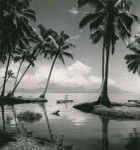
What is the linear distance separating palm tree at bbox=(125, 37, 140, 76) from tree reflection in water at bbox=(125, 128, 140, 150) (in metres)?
39.5

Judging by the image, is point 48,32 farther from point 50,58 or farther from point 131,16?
point 131,16

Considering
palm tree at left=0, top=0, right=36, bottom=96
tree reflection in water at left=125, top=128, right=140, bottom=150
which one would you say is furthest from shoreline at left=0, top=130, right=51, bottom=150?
palm tree at left=0, top=0, right=36, bottom=96

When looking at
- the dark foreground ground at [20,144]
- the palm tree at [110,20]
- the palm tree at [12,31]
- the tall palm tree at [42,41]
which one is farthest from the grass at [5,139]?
the tall palm tree at [42,41]

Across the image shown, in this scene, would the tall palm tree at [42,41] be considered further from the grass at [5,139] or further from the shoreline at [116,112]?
the grass at [5,139]

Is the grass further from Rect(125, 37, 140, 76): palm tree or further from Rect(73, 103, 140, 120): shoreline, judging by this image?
Rect(125, 37, 140, 76): palm tree

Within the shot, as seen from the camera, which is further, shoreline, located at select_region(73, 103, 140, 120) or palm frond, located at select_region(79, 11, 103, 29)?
palm frond, located at select_region(79, 11, 103, 29)

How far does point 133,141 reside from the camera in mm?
15352

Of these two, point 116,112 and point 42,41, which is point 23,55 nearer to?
point 42,41

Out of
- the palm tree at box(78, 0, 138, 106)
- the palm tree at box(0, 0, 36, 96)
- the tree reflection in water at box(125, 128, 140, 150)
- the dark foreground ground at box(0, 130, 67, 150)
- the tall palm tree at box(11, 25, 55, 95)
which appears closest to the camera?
the dark foreground ground at box(0, 130, 67, 150)

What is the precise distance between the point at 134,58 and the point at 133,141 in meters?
45.9

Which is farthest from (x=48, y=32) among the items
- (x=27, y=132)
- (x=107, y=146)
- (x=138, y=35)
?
(x=107, y=146)

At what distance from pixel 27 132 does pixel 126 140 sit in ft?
19.8

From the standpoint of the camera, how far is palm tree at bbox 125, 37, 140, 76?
56.5 m

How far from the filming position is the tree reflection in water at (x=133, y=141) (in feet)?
45.6
